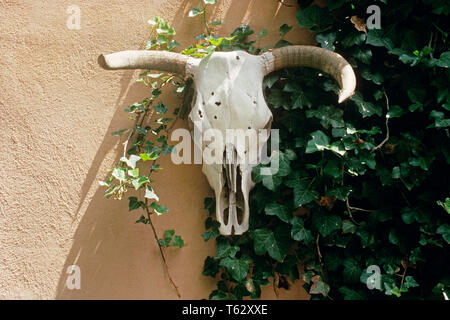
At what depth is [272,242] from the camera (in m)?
1.95

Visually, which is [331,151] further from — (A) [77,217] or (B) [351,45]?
(A) [77,217]

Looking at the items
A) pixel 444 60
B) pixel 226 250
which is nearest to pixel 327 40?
pixel 444 60

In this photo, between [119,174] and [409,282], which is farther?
[119,174]

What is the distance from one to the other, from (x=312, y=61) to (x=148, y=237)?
1182 mm

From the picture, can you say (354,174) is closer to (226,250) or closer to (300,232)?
(300,232)

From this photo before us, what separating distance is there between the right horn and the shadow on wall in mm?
355

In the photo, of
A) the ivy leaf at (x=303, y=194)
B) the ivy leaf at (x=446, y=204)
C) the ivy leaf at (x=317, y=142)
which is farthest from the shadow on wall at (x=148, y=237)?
the ivy leaf at (x=446, y=204)

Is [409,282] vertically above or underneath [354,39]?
underneath

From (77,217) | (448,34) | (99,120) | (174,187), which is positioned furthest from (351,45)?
(77,217)

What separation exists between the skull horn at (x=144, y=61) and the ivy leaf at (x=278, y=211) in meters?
0.73

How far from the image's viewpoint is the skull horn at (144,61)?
181cm

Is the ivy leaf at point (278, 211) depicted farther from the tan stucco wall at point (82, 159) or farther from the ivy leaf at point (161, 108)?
the ivy leaf at point (161, 108)

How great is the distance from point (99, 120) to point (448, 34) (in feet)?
5.88

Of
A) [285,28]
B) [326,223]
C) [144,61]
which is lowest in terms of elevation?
[326,223]
